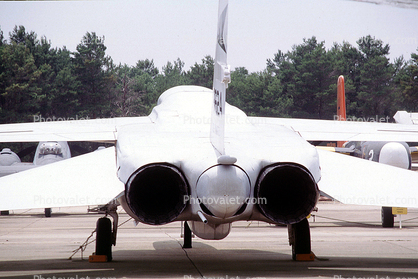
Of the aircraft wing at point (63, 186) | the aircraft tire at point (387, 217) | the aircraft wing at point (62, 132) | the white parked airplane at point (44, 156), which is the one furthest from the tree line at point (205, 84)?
the aircraft wing at point (63, 186)

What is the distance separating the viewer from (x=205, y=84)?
53.7 meters

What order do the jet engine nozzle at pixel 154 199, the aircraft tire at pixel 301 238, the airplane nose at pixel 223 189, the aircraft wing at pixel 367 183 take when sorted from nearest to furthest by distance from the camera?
1. the airplane nose at pixel 223 189
2. the jet engine nozzle at pixel 154 199
3. the aircraft wing at pixel 367 183
4. the aircraft tire at pixel 301 238

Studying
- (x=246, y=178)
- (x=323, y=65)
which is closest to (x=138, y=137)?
(x=246, y=178)

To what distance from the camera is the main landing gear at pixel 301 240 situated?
25.4 ft

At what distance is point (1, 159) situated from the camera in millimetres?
23781

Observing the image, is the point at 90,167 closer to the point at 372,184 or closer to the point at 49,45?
the point at 372,184

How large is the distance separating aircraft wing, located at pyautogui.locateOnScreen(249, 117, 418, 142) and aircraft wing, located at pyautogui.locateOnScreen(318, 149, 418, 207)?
1549mm

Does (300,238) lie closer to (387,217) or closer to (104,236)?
(104,236)

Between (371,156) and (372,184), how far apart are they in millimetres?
14601

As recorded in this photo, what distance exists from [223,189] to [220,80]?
4.30 ft

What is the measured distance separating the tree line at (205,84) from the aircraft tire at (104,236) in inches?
1564

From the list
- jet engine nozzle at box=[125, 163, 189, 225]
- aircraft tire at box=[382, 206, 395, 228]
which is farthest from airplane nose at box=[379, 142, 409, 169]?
jet engine nozzle at box=[125, 163, 189, 225]

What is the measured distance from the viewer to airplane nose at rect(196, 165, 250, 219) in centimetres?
529

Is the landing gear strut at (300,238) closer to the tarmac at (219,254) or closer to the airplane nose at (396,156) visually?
the tarmac at (219,254)
